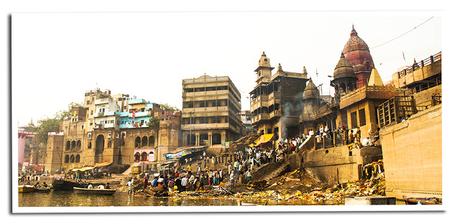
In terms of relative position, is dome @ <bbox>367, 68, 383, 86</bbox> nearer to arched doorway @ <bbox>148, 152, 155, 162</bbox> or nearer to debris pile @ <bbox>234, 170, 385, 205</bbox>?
debris pile @ <bbox>234, 170, 385, 205</bbox>

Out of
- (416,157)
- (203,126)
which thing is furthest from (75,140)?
(416,157)

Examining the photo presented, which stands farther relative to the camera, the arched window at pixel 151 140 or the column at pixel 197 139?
the column at pixel 197 139

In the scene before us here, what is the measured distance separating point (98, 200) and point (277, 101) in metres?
5.69

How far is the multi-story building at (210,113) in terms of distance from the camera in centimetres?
908

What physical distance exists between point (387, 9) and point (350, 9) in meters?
0.73

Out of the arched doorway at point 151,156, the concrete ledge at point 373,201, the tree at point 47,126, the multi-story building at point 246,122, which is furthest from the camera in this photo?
the multi-story building at point 246,122

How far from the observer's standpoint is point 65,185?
8586 millimetres

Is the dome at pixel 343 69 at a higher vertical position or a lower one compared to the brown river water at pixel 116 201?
higher

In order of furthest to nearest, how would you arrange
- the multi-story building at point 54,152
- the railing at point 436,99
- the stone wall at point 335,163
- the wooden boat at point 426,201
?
the multi-story building at point 54,152
the stone wall at point 335,163
the railing at point 436,99
the wooden boat at point 426,201

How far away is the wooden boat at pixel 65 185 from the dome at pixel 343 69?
6705 mm

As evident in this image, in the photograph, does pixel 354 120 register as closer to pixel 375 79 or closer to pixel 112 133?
pixel 375 79

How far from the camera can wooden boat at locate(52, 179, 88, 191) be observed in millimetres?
8477

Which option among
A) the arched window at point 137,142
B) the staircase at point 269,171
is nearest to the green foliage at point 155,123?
the arched window at point 137,142

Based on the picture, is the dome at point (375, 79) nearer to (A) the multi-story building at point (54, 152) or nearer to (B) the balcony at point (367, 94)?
(B) the balcony at point (367, 94)
